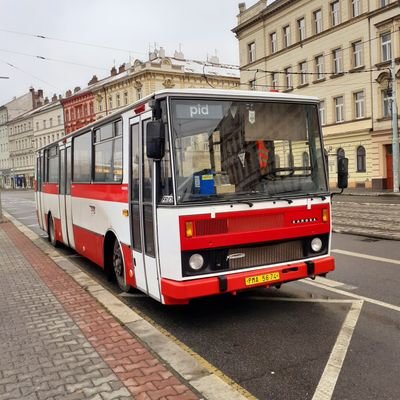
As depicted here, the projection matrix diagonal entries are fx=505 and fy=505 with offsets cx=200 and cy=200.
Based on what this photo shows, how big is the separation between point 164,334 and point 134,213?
5.39 feet

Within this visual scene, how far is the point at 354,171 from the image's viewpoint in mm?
37094

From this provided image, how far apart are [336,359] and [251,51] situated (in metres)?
47.2

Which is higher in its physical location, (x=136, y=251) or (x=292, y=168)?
(x=292, y=168)

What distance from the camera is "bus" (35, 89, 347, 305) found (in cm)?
548

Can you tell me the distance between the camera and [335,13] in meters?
38.1

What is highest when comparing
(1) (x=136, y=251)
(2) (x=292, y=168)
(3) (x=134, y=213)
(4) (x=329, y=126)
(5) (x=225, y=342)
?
(4) (x=329, y=126)

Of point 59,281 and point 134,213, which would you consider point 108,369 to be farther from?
point 59,281

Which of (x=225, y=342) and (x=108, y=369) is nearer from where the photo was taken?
(x=108, y=369)

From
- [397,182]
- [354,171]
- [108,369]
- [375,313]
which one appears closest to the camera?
[108,369]

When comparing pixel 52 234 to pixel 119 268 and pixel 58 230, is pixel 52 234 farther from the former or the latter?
pixel 119 268

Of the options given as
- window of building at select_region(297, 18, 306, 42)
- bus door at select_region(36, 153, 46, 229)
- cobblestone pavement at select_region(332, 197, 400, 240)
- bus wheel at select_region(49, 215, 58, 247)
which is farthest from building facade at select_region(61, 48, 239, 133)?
bus wheel at select_region(49, 215, 58, 247)

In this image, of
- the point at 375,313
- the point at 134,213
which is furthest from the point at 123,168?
the point at 375,313

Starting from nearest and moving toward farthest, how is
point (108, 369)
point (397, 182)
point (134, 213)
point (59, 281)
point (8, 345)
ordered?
1. point (108, 369)
2. point (8, 345)
3. point (134, 213)
4. point (59, 281)
5. point (397, 182)

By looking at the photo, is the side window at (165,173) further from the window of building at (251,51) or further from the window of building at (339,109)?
the window of building at (251,51)
